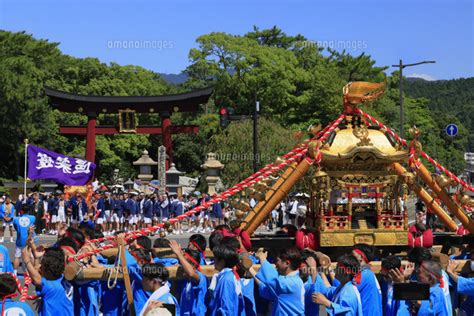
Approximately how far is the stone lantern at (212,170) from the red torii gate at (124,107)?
3913 millimetres

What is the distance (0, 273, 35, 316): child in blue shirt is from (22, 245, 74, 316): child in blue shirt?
94cm

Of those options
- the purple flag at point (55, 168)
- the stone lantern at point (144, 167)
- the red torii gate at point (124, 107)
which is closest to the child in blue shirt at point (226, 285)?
the purple flag at point (55, 168)

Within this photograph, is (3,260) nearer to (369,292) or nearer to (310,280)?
(310,280)

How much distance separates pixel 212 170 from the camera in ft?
123

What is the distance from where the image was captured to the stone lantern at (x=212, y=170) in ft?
122

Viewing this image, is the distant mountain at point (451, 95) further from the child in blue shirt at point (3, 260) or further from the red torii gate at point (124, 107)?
the child in blue shirt at point (3, 260)

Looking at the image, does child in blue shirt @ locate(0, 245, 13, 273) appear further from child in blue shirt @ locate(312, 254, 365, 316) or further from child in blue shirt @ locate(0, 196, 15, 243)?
child in blue shirt @ locate(0, 196, 15, 243)

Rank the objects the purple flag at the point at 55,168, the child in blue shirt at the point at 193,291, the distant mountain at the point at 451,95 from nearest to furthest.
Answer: the child in blue shirt at the point at 193,291, the purple flag at the point at 55,168, the distant mountain at the point at 451,95

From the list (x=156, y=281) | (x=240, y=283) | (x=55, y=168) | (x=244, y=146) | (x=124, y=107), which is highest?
(x=124, y=107)

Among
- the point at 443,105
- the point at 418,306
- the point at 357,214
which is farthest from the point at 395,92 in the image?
the point at 443,105

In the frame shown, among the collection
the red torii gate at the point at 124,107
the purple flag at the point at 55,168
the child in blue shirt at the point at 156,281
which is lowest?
the child in blue shirt at the point at 156,281

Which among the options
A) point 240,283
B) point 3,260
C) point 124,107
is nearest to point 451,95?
point 124,107

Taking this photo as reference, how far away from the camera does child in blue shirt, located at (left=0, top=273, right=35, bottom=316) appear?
6.08 metres

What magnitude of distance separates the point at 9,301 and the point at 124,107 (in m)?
35.4
